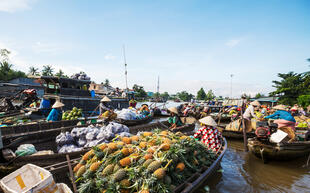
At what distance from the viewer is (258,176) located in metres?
5.34

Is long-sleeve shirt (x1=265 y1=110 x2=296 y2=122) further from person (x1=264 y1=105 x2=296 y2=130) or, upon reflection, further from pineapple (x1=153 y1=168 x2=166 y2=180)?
pineapple (x1=153 y1=168 x2=166 y2=180)

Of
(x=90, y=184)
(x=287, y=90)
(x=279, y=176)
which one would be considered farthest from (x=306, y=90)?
(x=90, y=184)

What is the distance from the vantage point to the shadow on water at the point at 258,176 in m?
4.68

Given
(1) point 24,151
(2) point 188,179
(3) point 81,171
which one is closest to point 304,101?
(2) point 188,179

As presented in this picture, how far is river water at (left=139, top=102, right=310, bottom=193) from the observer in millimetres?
4668

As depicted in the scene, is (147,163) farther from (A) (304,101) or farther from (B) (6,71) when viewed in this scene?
(B) (6,71)

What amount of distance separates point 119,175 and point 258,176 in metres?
5.44

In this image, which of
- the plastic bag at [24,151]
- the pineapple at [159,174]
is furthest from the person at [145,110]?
the pineapple at [159,174]

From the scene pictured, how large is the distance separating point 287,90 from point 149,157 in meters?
34.3

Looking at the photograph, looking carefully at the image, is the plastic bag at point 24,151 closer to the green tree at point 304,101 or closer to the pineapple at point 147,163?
the pineapple at point 147,163

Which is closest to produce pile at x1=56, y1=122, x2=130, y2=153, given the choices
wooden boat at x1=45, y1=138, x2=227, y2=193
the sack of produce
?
the sack of produce

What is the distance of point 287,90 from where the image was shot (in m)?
26.8

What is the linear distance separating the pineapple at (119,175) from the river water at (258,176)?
254 centimetres

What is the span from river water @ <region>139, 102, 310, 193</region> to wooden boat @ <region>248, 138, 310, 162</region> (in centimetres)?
45
